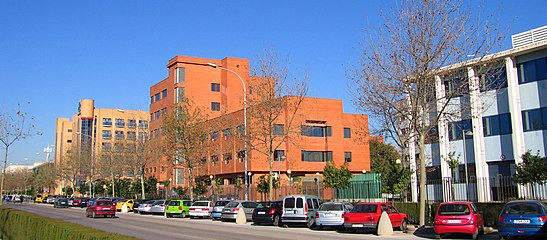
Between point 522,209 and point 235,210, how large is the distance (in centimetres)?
1996

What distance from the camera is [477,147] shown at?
4228 centimetres

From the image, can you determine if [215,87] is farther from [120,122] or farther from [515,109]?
[120,122]

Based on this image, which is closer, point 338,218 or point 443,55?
point 443,55

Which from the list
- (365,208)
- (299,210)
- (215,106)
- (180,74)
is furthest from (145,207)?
(180,74)

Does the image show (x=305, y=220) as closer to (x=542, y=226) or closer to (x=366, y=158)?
(x=542, y=226)

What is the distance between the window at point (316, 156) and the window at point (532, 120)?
3067 centimetres

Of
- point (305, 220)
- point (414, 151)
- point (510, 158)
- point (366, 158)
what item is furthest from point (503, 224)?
point (366, 158)

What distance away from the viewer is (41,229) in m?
16.1

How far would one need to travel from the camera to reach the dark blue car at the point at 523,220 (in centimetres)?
1805

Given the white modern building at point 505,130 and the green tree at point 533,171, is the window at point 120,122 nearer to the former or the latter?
the white modern building at point 505,130

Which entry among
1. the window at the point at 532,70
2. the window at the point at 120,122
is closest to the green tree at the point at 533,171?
the window at the point at 532,70

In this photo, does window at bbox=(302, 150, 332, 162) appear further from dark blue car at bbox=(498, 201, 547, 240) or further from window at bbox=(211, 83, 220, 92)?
dark blue car at bbox=(498, 201, 547, 240)

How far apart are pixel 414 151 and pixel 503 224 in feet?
95.8

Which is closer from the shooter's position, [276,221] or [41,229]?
[41,229]
